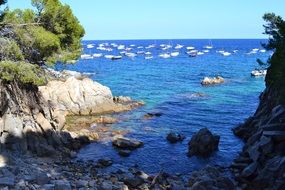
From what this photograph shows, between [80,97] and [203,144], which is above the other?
[80,97]

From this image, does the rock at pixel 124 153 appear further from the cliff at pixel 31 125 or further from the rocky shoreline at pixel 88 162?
the cliff at pixel 31 125

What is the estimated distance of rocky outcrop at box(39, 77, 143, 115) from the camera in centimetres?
5328

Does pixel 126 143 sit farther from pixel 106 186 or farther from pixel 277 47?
pixel 277 47

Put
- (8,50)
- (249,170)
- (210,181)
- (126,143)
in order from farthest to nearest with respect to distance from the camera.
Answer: (126,143), (8,50), (249,170), (210,181)

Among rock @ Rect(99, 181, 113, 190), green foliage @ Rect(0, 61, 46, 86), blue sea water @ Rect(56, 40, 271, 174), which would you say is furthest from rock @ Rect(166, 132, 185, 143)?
rock @ Rect(99, 181, 113, 190)

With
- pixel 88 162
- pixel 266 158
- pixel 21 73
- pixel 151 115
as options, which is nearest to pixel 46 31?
pixel 21 73

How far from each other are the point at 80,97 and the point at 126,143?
57.1 feet

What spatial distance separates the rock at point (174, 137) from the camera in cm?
4119

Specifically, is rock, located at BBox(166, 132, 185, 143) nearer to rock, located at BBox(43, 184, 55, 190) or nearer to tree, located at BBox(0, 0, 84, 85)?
tree, located at BBox(0, 0, 84, 85)

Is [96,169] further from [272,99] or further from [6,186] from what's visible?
[272,99]

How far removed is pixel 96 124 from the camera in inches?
1865

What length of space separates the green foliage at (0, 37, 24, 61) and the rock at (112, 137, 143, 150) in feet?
37.8

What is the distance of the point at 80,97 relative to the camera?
179 ft

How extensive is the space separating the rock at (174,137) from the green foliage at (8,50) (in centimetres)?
1609
